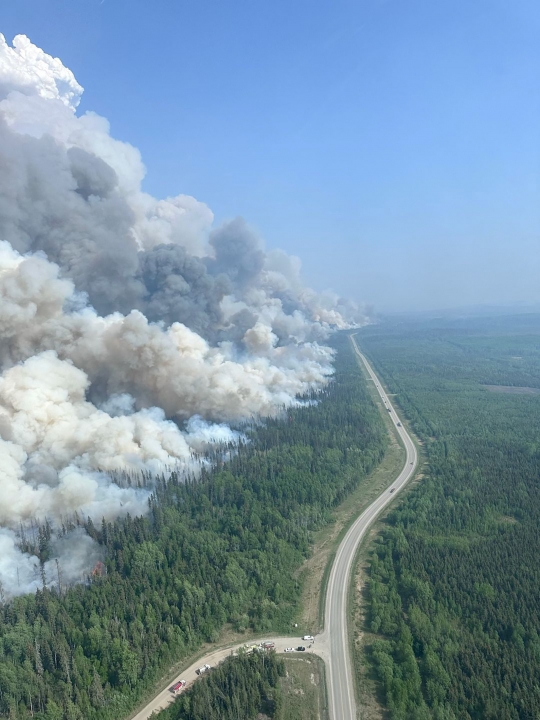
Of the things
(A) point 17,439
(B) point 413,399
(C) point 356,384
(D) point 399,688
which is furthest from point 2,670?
(C) point 356,384

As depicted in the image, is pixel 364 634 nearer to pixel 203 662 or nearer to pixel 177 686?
pixel 203 662

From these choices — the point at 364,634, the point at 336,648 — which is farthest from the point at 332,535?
the point at 336,648

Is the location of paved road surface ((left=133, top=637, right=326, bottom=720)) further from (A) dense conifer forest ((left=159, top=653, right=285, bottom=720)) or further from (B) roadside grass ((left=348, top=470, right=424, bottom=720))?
(B) roadside grass ((left=348, top=470, right=424, bottom=720))

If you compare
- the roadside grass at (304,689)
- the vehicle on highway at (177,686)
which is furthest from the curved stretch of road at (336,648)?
the roadside grass at (304,689)

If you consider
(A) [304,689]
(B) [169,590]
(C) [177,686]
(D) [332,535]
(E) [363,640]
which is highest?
(B) [169,590]

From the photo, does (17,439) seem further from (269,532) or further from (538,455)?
(538,455)
